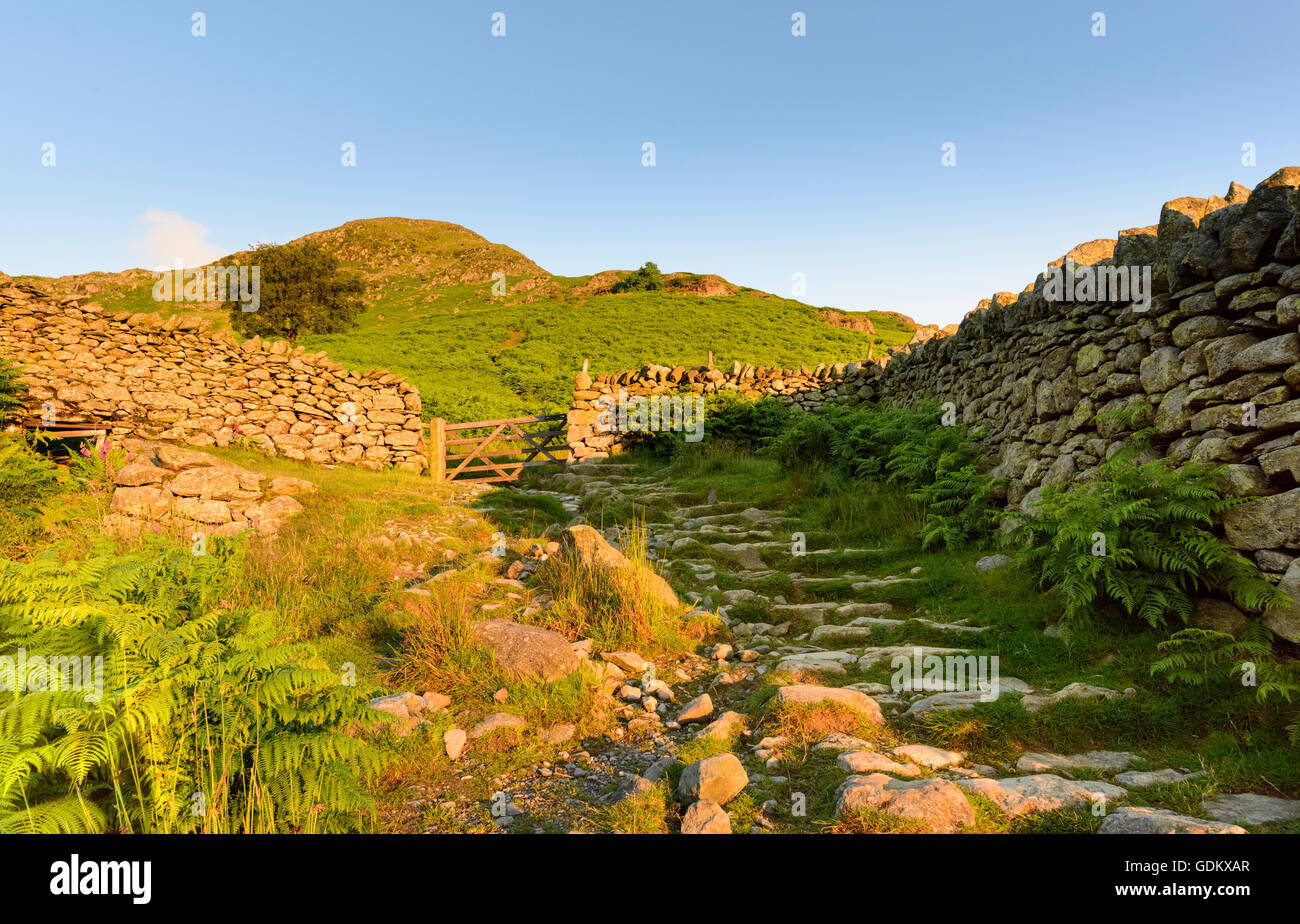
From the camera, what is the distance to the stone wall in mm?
12094

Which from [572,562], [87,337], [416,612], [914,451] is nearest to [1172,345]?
[914,451]

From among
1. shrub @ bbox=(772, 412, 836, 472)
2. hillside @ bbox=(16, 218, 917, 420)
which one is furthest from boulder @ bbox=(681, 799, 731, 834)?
hillside @ bbox=(16, 218, 917, 420)

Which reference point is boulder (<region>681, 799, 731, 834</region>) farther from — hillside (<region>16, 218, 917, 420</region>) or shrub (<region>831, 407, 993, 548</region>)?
hillside (<region>16, 218, 917, 420</region>)

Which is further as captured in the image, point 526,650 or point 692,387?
point 692,387

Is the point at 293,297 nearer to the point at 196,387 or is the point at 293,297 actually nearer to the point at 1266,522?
the point at 196,387

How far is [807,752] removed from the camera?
3297 millimetres

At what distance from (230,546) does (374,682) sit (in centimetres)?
144

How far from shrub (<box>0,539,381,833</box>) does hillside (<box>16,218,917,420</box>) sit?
14713mm

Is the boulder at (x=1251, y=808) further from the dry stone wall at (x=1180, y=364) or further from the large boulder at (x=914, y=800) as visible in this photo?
the dry stone wall at (x=1180, y=364)

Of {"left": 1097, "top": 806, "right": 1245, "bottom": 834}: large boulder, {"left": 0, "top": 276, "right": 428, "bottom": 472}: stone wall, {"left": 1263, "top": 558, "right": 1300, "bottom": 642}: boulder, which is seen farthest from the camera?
{"left": 0, "top": 276, "right": 428, "bottom": 472}: stone wall

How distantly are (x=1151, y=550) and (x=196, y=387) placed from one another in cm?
1609

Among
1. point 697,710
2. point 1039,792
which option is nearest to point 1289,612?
point 1039,792

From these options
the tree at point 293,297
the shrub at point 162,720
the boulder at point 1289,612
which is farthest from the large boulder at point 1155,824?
the tree at point 293,297

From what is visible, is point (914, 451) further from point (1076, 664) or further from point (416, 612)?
point (416, 612)
